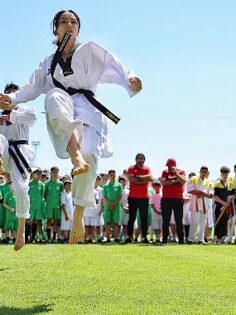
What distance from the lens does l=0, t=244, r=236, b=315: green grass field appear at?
5.79 m

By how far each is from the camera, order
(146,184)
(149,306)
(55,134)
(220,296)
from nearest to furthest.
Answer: (149,306), (220,296), (55,134), (146,184)

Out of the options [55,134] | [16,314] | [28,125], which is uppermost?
[28,125]

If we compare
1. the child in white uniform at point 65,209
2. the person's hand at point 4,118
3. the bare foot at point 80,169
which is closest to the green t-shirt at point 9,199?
the child in white uniform at point 65,209

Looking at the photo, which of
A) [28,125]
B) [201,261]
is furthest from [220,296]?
[28,125]

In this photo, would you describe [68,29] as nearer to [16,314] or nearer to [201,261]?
[16,314]

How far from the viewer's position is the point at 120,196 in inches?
752

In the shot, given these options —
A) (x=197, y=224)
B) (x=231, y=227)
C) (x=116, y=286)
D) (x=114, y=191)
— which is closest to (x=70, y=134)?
(x=116, y=286)

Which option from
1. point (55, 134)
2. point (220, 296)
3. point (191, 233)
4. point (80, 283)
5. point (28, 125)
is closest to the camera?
point (220, 296)

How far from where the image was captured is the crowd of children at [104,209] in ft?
61.2

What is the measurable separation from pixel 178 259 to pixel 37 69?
4.99 meters

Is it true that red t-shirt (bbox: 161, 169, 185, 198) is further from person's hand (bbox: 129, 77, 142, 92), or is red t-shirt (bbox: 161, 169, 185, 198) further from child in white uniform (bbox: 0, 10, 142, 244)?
person's hand (bbox: 129, 77, 142, 92)

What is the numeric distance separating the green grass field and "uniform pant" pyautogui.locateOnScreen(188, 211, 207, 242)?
7.81m

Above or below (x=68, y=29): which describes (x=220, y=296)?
below

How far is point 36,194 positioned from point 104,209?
2.16 m
